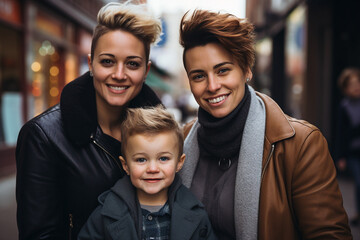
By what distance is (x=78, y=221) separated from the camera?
89.7 inches

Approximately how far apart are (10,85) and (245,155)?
776 cm

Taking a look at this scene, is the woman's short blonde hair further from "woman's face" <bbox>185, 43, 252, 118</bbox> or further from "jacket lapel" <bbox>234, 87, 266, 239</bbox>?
"jacket lapel" <bbox>234, 87, 266, 239</bbox>

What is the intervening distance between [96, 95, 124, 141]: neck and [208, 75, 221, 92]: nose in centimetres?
79

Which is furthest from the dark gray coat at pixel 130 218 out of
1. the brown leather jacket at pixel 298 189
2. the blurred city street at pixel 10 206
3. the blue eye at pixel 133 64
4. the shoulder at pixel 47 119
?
the blurred city street at pixel 10 206

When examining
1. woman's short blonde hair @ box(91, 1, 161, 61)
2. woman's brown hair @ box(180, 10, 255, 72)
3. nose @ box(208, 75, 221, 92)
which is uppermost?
woman's short blonde hair @ box(91, 1, 161, 61)

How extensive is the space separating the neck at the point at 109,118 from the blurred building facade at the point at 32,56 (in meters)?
6.14

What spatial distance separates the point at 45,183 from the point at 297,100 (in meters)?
8.26

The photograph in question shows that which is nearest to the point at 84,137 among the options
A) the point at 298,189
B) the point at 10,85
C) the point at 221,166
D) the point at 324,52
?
the point at 221,166

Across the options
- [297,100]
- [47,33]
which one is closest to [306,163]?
[297,100]

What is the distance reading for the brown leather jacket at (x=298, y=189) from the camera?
1.92 m

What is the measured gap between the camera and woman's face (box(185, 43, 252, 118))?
2.21 m

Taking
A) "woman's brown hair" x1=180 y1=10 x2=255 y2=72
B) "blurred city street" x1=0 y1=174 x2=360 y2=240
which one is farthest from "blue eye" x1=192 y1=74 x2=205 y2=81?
"blurred city street" x1=0 y1=174 x2=360 y2=240

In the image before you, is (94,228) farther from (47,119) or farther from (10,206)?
(10,206)

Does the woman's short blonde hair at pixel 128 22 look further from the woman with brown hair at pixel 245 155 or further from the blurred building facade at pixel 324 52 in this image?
the blurred building facade at pixel 324 52
